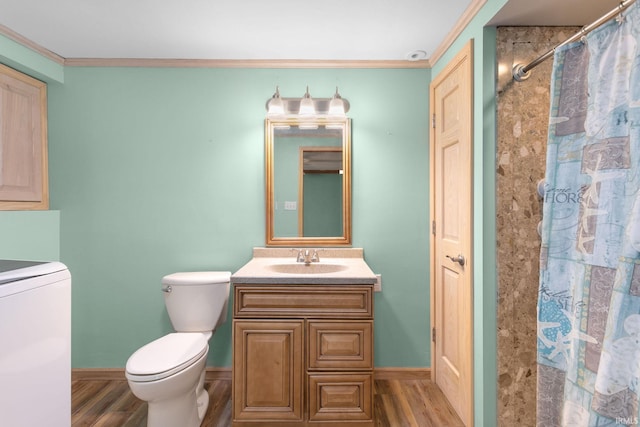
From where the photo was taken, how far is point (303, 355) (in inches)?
76.5

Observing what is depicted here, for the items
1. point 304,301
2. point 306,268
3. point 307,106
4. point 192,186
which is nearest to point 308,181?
point 307,106

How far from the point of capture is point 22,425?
1.32m

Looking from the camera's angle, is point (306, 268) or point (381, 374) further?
point (381, 374)

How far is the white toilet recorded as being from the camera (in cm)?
176

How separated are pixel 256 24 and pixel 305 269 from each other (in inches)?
58.7

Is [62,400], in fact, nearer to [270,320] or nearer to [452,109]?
[270,320]

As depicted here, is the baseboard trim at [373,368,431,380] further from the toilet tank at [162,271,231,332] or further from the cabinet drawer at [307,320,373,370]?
the toilet tank at [162,271,231,332]

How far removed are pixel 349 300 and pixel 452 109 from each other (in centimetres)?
131

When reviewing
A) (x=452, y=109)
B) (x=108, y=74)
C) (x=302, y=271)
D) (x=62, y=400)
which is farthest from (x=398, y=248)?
(x=108, y=74)

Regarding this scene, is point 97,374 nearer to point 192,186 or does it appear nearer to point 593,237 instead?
point 192,186

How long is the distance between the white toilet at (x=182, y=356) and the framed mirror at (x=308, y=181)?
543 mm

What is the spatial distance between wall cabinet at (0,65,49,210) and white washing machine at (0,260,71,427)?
1.05m

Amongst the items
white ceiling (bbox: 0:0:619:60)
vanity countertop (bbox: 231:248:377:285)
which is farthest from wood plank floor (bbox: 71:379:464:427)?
white ceiling (bbox: 0:0:619:60)

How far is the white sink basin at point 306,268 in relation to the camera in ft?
7.75
